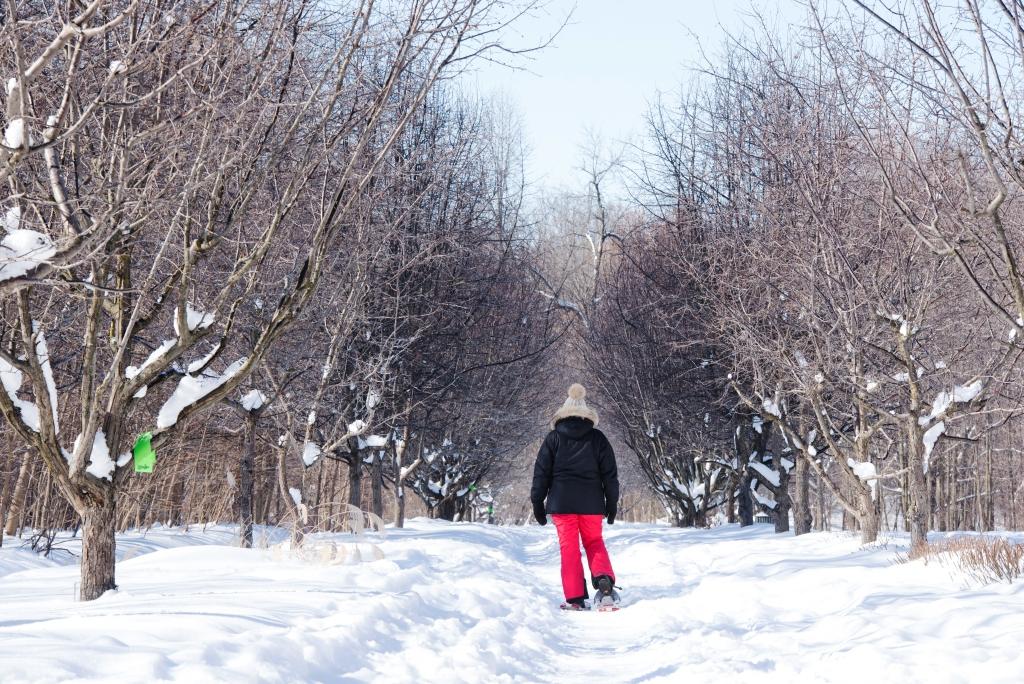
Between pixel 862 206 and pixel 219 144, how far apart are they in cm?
818

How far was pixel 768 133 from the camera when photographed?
12.7 metres

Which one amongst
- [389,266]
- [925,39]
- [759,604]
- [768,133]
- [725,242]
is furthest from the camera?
[389,266]

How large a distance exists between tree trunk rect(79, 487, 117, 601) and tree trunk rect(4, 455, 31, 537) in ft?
18.1

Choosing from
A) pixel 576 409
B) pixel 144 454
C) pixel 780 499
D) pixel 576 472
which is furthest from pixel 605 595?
pixel 780 499

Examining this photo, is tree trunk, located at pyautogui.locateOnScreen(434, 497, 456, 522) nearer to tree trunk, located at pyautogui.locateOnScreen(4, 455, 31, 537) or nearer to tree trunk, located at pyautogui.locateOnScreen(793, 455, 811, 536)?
tree trunk, located at pyautogui.locateOnScreen(793, 455, 811, 536)

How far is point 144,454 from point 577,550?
3559 millimetres

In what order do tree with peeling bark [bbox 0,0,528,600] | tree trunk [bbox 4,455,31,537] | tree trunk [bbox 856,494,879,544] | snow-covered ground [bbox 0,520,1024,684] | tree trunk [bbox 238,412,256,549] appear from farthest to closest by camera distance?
tree trunk [bbox 856,494,879,544] → tree trunk [bbox 238,412,256,549] → tree trunk [bbox 4,455,31,537] → tree with peeling bark [bbox 0,0,528,600] → snow-covered ground [bbox 0,520,1024,684]

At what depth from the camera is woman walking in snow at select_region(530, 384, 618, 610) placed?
8531mm

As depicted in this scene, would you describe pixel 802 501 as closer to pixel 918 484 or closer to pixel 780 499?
pixel 780 499

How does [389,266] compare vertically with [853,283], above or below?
above

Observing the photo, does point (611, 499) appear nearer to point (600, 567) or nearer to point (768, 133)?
point (600, 567)

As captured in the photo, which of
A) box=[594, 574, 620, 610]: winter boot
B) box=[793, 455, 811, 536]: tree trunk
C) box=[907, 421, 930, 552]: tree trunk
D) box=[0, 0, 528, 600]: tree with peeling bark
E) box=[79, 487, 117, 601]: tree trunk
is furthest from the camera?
box=[793, 455, 811, 536]: tree trunk

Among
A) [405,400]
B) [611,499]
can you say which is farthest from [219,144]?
[405,400]

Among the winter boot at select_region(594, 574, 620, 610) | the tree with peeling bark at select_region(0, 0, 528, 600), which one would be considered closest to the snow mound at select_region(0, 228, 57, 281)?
the tree with peeling bark at select_region(0, 0, 528, 600)
